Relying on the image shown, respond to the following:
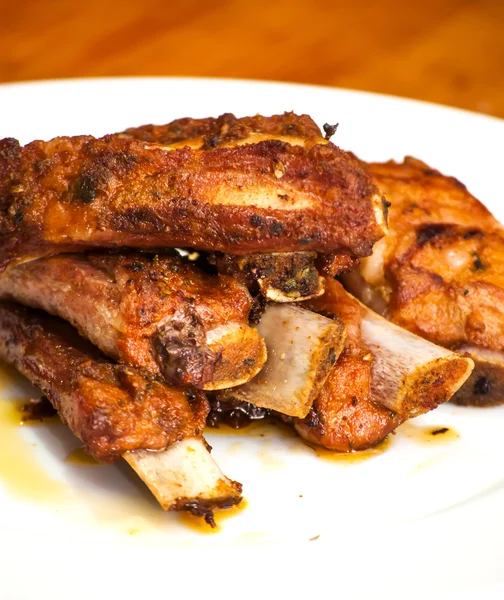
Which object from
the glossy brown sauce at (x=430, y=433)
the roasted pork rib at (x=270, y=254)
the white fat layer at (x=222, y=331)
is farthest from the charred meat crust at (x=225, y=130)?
the glossy brown sauce at (x=430, y=433)

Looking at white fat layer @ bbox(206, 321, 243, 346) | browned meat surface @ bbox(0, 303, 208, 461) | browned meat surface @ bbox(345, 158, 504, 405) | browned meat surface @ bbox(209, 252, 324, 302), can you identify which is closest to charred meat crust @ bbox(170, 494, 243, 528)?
browned meat surface @ bbox(0, 303, 208, 461)

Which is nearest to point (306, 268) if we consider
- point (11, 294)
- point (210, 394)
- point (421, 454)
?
point (210, 394)

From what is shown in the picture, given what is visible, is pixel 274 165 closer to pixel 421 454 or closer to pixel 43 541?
pixel 421 454

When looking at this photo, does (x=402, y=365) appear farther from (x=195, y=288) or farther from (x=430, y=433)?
(x=195, y=288)

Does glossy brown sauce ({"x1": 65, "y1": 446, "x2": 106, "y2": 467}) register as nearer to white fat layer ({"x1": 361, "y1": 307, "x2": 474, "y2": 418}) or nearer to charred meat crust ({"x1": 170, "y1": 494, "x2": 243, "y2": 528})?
charred meat crust ({"x1": 170, "y1": 494, "x2": 243, "y2": 528})

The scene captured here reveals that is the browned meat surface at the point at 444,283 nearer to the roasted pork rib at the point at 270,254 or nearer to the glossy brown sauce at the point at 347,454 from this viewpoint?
the roasted pork rib at the point at 270,254

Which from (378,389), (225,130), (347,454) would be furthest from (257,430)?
(225,130)
